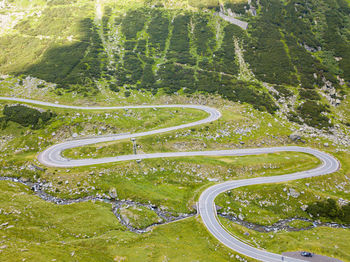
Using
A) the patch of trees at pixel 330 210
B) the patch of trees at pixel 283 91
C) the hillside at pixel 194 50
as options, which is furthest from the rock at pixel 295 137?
the patch of trees at pixel 283 91

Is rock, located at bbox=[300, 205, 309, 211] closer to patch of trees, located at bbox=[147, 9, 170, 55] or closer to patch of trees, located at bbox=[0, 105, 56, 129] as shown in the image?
patch of trees, located at bbox=[0, 105, 56, 129]

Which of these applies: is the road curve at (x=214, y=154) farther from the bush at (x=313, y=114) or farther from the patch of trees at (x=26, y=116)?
the bush at (x=313, y=114)

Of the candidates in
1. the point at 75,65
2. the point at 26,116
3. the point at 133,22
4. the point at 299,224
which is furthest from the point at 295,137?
the point at 133,22

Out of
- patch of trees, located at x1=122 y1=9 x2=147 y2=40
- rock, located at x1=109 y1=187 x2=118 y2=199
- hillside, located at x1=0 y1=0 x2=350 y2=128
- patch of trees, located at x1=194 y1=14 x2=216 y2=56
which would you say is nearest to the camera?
rock, located at x1=109 y1=187 x2=118 y2=199

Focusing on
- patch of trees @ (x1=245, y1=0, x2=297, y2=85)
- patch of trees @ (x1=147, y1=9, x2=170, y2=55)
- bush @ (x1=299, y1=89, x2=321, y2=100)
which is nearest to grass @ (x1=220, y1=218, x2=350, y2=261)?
bush @ (x1=299, y1=89, x2=321, y2=100)

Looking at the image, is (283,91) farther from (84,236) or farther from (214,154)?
(84,236)

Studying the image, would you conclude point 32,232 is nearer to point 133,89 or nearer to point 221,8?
point 133,89
